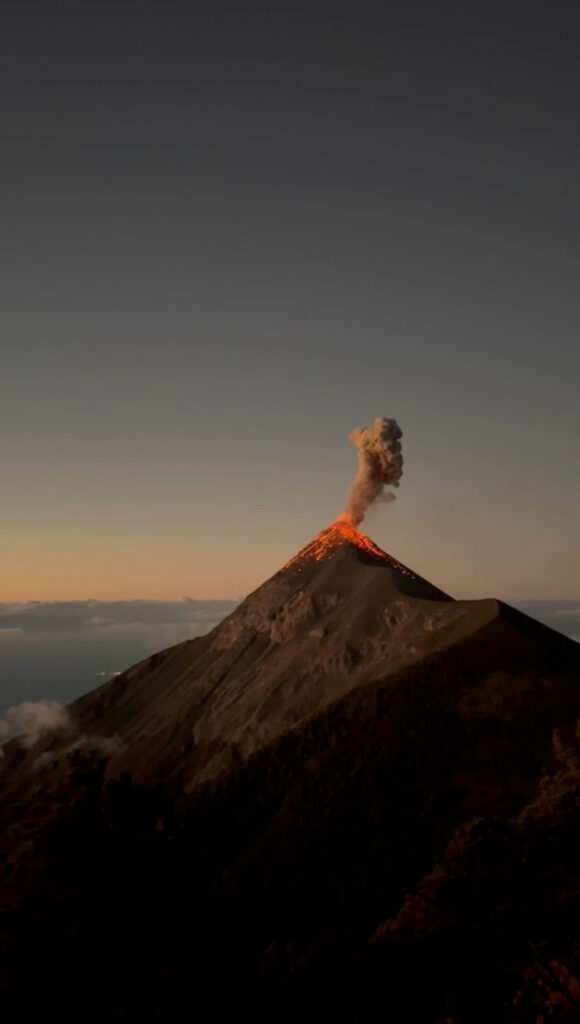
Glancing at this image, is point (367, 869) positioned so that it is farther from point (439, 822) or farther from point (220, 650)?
point (220, 650)

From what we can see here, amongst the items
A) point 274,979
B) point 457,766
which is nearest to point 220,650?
point 457,766

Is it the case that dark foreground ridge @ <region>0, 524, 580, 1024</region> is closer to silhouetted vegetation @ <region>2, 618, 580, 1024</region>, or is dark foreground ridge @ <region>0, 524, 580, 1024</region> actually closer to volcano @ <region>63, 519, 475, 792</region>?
silhouetted vegetation @ <region>2, 618, 580, 1024</region>

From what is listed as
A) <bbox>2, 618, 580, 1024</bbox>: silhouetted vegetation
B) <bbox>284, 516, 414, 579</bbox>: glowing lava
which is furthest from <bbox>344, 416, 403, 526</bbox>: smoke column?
<bbox>2, 618, 580, 1024</bbox>: silhouetted vegetation

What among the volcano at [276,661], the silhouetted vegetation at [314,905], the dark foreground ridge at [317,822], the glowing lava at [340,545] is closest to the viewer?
the silhouetted vegetation at [314,905]

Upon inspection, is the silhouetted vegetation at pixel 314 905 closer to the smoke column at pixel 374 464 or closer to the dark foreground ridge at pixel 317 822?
the dark foreground ridge at pixel 317 822

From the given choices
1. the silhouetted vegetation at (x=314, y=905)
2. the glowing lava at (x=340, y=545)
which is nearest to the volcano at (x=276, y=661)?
the glowing lava at (x=340, y=545)

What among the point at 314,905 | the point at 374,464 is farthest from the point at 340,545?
the point at 314,905
